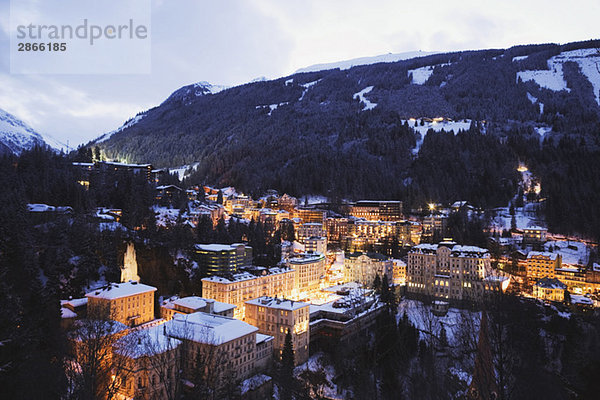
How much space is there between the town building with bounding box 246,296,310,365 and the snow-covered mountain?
112 metres

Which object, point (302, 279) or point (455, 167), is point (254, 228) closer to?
point (302, 279)

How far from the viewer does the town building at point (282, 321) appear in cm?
3497

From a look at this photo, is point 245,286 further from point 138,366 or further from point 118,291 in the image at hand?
point 138,366

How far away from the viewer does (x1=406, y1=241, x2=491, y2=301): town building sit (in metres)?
48.8

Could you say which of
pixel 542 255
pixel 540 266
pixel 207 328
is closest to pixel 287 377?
pixel 207 328

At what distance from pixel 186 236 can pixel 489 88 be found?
142467mm

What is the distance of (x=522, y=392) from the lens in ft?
29.3

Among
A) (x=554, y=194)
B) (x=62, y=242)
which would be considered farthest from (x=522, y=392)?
(x=554, y=194)

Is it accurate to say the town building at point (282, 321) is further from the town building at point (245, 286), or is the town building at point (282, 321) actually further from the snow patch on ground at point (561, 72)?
the snow patch on ground at point (561, 72)

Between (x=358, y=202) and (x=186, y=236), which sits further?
(x=358, y=202)

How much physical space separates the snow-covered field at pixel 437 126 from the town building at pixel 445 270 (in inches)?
2760

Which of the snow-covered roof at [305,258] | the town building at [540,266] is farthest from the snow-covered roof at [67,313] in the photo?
the town building at [540,266]

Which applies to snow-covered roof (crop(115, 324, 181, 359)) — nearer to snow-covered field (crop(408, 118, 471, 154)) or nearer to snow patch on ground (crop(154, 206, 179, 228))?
snow patch on ground (crop(154, 206, 179, 228))

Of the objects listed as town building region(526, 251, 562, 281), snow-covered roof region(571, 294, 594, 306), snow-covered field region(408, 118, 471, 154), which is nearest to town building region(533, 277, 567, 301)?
snow-covered roof region(571, 294, 594, 306)
